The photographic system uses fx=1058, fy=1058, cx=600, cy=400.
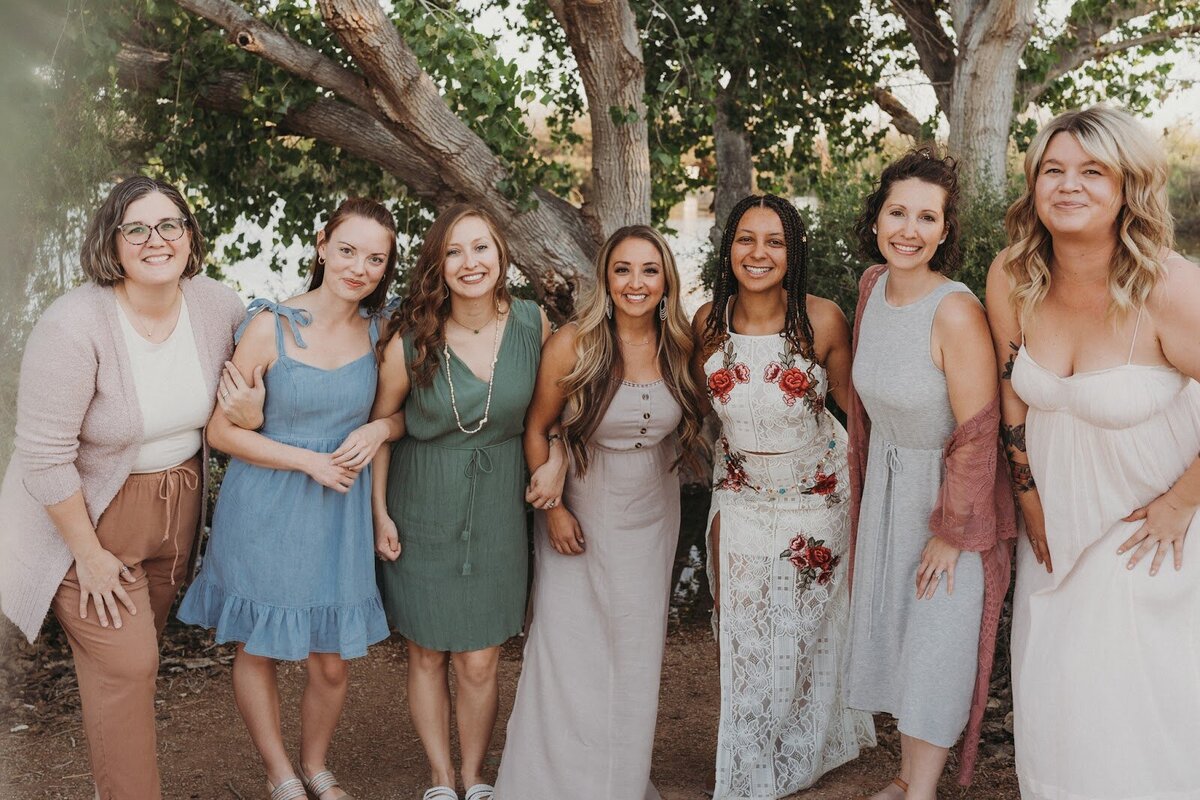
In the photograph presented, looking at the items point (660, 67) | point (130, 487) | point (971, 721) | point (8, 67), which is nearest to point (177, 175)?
point (660, 67)

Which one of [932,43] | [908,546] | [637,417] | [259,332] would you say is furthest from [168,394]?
[932,43]

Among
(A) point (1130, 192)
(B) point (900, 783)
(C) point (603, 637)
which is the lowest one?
(B) point (900, 783)

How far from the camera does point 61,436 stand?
265cm

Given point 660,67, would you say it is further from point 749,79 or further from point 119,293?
point 119,293

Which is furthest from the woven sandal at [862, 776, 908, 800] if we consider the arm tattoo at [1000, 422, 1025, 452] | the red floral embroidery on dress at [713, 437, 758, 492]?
the arm tattoo at [1000, 422, 1025, 452]

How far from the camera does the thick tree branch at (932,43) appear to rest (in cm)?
746

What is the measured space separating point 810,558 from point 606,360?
0.93 m

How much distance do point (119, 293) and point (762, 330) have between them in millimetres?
1888

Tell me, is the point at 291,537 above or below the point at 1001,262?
below

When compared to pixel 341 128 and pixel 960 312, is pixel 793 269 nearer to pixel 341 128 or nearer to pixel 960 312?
pixel 960 312

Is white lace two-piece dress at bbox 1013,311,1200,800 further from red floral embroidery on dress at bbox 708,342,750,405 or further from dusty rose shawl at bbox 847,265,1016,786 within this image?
red floral embroidery on dress at bbox 708,342,750,405

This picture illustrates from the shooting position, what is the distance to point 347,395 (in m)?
3.14

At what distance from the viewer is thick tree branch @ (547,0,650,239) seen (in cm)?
523

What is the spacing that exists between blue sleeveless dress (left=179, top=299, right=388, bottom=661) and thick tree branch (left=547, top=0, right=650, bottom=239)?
2.76 m
